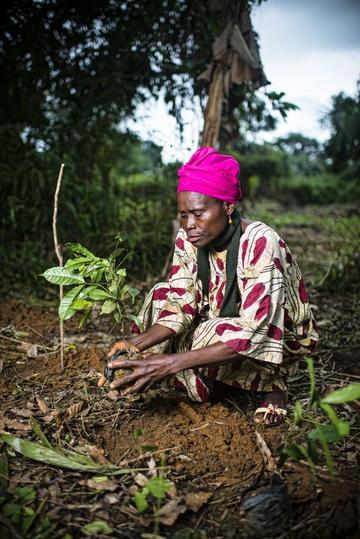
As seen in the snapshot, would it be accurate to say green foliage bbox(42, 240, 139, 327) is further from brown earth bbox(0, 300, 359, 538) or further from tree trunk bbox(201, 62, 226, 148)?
tree trunk bbox(201, 62, 226, 148)

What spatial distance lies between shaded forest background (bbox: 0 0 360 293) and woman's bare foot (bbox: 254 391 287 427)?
2282 mm

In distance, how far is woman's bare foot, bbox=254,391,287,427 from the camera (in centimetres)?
221

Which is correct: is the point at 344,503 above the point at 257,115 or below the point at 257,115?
below

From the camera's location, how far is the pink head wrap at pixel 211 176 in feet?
6.86

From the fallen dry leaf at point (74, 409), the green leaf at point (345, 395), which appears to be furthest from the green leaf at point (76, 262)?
the green leaf at point (345, 395)

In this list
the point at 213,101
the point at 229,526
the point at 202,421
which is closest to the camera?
the point at 229,526

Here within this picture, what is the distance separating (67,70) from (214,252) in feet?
9.90

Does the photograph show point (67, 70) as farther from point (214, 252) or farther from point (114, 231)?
point (214, 252)

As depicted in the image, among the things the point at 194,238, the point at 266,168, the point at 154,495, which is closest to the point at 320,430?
the point at 154,495

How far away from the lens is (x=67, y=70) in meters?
4.45

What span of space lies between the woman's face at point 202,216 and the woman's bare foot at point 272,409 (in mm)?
800

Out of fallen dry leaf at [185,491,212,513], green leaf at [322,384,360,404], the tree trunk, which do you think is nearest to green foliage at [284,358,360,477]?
green leaf at [322,384,360,404]

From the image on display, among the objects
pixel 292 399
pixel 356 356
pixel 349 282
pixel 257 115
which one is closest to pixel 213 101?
pixel 257 115

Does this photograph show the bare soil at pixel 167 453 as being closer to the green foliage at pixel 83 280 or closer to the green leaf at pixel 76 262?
the green foliage at pixel 83 280
